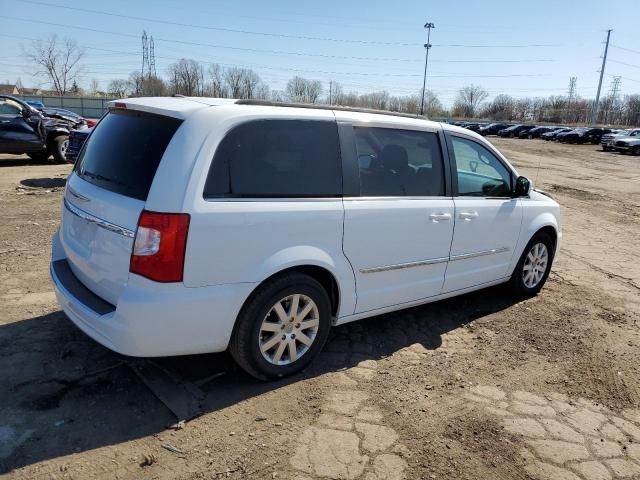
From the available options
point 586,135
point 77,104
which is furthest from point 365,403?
point 77,104

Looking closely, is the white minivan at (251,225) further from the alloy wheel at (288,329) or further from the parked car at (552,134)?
the parked car at (552,134)

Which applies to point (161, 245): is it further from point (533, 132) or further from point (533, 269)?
point (533, 132)

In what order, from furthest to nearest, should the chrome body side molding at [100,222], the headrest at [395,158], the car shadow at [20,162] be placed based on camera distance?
the car shadow at [20,162] < the headrest at [395,158] < the chrome body side molding at [100,222]

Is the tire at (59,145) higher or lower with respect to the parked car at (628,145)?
lower

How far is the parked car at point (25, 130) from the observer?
12898 mm

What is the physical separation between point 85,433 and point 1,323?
71.0 inches

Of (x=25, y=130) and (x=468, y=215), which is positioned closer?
(x=468, y=215)

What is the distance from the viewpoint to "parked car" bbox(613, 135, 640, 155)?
38219mm

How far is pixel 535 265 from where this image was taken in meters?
5.55

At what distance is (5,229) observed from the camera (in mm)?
7012

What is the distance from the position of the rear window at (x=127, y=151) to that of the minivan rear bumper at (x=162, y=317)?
0.58 metres

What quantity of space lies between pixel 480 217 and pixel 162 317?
293cm

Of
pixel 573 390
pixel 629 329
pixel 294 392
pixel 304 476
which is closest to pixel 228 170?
pixel 294 392

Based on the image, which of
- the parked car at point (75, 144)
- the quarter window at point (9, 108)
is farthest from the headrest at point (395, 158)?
the quarter window at point (9, 108)
